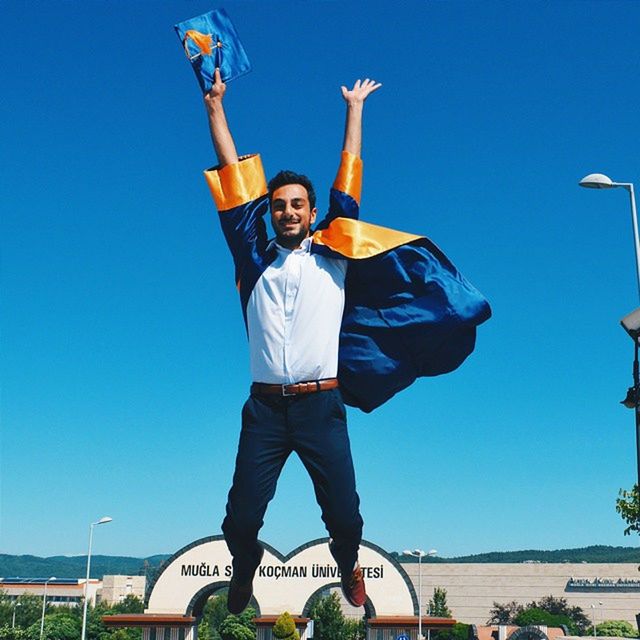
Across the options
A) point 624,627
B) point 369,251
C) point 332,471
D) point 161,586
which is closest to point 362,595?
point 332,471

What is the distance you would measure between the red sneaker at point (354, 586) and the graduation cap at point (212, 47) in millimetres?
3577

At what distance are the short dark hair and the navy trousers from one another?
1440mm

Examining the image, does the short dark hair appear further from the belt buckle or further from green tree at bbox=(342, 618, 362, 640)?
green tree at bbox=(342, 618, 362, 640)

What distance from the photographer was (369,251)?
5.79 meters

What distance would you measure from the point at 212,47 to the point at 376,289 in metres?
2.13

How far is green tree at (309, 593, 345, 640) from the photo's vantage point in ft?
177

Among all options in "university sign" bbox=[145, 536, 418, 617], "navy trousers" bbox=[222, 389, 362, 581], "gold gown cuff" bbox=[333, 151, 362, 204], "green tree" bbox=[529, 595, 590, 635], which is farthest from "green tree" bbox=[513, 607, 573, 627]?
"gold gown cuff" bbox=[333, 151, 362, 204]

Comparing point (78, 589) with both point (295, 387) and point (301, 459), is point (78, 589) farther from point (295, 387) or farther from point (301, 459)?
point (295, 387)

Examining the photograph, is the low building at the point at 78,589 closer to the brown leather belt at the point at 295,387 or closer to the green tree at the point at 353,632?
the green tree at the point at 353,632

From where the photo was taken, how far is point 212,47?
6.17 meters

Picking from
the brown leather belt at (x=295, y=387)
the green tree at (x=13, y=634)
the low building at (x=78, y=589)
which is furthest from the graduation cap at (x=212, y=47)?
the low building at (x=78, y=589)

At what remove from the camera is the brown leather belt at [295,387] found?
549cm

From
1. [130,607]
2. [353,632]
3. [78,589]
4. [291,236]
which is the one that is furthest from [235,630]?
[78,589]

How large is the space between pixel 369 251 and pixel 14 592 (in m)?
114
